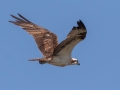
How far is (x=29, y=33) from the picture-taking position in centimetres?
2120

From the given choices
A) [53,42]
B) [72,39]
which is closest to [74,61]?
[53,42]

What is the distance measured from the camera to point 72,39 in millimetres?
17719

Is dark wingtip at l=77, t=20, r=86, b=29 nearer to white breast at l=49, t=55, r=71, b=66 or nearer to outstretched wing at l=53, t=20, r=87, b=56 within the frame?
outstretched wing at l=53, t=20, r=87, b=56

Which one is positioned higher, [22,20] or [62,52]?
[22,20]

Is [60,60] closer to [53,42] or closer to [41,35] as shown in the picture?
[53,42]

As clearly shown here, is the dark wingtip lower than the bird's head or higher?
higher

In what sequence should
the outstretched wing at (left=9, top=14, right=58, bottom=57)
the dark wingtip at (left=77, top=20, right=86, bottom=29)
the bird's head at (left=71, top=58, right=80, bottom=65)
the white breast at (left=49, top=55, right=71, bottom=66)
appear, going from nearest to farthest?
the dark wingtip at (left=77, top=20, right=86, bottom=29) → the white breast at (left=49, top=55, right=71, bottom=66) → the bird's head at (left=71, top=58, right=80, bottom=65) → the outstretched wing at (left=9, top=14, right=58, bottom=57)

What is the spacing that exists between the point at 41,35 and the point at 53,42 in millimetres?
1003

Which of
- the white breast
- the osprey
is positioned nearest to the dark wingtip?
the osprey

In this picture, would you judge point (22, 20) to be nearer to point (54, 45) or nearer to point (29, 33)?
point (29, 33)

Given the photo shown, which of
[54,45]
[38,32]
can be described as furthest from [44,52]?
[38,32]

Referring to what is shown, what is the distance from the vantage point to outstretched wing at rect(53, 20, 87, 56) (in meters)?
17.0

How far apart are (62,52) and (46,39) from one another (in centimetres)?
222

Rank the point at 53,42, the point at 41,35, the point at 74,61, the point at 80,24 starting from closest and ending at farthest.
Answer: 1. the point at 80,24
2. the point at 74,61
3. the point at 53,42
4. the point at 41,35
